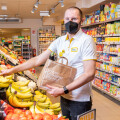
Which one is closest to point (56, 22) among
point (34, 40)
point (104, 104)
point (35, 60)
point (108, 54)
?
point (34, 40)

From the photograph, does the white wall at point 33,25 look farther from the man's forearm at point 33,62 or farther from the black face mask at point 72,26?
the black face mask at point 72,26

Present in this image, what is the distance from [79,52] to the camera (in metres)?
1.87

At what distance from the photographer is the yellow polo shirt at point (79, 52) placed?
1.81 m

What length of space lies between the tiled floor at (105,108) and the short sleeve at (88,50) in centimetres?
284

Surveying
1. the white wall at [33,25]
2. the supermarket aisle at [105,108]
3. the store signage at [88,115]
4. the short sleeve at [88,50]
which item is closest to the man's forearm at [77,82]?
the short sleeve at [88,50]

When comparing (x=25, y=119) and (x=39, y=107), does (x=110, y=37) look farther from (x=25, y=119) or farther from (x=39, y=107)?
(x=25, y=119)

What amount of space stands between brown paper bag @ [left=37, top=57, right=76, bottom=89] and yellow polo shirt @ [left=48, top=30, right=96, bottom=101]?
0.63ft

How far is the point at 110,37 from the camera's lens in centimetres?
577

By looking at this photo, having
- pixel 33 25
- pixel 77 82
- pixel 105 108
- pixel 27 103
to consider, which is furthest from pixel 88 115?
pixel 33 25

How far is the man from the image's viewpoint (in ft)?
5.67

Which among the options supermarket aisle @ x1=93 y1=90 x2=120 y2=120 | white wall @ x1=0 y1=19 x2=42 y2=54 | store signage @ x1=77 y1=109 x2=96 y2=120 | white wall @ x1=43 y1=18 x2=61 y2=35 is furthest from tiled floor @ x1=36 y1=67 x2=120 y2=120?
white wall @ x1=0 y1=19 x2=42 y2=54

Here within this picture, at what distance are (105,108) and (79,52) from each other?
3640 mm

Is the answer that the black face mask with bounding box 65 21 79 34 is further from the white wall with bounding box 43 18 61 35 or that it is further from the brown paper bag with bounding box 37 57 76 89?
the white wall with bounding box 43 18 61 35

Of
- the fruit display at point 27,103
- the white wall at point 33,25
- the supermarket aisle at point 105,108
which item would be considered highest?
the white wall at point 33,25
